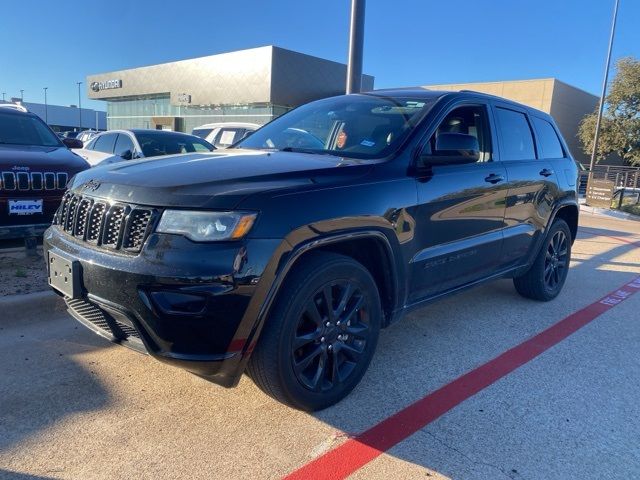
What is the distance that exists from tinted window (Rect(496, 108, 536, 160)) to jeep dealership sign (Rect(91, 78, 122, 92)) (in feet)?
161

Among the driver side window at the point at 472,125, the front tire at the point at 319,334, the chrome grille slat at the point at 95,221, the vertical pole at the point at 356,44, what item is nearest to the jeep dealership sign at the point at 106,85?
the vertical pole at the point at 356,44

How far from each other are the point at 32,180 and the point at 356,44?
13.7 ft

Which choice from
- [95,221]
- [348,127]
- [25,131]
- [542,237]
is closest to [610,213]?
[542,237]

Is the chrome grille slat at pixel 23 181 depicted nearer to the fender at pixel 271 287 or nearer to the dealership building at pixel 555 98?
the fender at pixel 271 287

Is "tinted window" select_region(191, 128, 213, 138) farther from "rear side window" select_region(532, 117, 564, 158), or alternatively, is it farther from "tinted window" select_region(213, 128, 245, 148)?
"rear side window" select_region(532, 117, 564, 158)

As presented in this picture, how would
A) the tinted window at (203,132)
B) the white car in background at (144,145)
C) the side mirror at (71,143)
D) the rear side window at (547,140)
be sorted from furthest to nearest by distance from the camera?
1. the tinted window at (203,132)
2. the white car in background at (144,145)
3. the side mirror at (71,143)
4. the rear side window at (547,140)

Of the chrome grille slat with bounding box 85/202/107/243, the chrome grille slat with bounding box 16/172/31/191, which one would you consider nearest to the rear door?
the chrome grille slat with bounding box 85/202/107/243

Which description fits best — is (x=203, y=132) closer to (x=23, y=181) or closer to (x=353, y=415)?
(x=23, y=181)

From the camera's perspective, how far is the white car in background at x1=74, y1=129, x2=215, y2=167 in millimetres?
9062

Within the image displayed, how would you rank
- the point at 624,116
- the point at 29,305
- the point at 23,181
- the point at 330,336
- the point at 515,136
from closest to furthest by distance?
the point at 330,336 < the point at 29,305 < the point at 515,136 < the point at 23,181 < the point at 624,116

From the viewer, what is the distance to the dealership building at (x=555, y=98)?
1460 inches

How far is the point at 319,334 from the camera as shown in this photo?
282 centimetres

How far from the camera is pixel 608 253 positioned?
8555 mm

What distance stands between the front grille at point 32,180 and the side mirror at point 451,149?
151 inches
